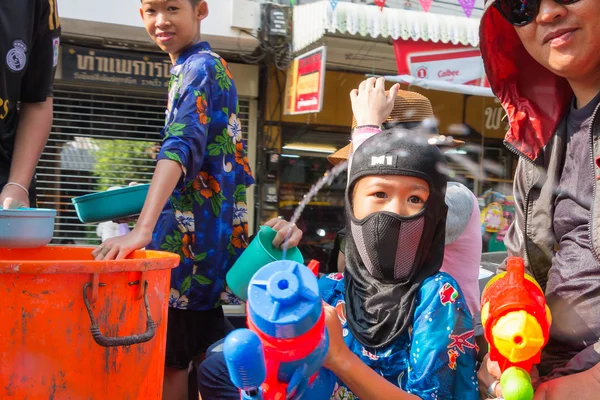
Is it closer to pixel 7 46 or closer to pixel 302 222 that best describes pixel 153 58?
pixel 302 222

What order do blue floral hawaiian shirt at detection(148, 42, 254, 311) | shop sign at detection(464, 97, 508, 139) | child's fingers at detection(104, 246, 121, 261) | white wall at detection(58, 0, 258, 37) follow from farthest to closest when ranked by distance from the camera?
shop sign at detection(464, 97, 508, 139) < white wall at detection(58, 0, 258, 37) < blue floral hawaiian shirt at detection(148, 42, 254, 311) < child's fingers at detection(104, 246, 121, 261)

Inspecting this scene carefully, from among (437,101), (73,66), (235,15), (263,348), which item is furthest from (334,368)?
(437,101)

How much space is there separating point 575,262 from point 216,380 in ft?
4.17

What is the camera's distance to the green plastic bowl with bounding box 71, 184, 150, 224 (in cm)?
232

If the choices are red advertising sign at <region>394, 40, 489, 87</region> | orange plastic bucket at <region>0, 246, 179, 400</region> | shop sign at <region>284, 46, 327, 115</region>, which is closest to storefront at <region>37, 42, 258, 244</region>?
shop sign at <region>284, 46, 327, 115</region>

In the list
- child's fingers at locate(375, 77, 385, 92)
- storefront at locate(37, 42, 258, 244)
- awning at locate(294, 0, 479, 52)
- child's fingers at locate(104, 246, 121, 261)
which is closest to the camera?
child's fingers at locate(104, 246, 121, 261)

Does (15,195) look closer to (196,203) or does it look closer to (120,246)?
(120,246)

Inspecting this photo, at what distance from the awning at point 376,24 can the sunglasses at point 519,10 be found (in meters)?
4.55

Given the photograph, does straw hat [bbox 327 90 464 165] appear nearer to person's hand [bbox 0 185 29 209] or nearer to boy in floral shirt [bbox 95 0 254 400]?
boy in floral shirt [bbox 95 0 254 400]

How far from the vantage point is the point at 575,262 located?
5.21ft

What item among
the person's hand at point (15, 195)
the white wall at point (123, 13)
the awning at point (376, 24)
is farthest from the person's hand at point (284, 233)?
the white wall at point (123, 13)

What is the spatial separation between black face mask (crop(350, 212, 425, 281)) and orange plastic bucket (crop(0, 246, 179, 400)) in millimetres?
613

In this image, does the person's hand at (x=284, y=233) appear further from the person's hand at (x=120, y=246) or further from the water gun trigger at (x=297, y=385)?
the water gun trigger at (x=297, y=385)

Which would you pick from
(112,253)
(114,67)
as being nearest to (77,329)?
(112,253)
